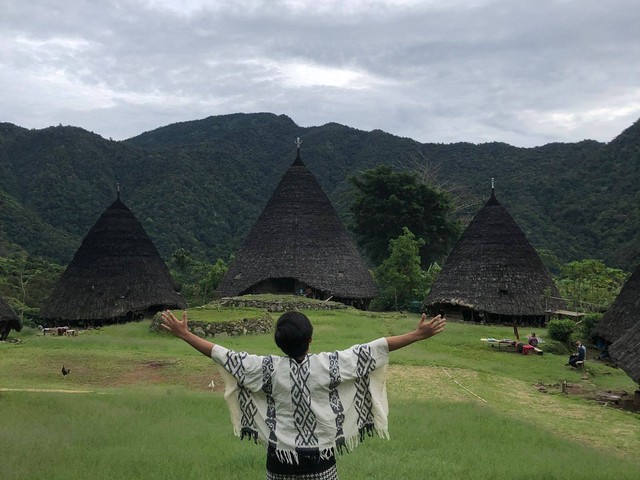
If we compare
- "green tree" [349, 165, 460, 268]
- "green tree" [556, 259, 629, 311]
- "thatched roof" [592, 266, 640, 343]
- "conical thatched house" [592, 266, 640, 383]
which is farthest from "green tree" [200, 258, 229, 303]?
"thatched roof" [592, 266, 640, 343]

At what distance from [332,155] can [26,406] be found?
62173 millimetres

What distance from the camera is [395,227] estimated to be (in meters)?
40.5

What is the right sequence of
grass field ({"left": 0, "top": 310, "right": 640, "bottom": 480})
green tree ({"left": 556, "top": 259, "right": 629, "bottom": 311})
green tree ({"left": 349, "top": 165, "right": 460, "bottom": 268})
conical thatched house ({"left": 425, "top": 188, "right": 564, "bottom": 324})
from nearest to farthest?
grass field ({"left": 0, "top": 310, "right": 640, "bottom": 480}) → conical thatched house ({"left": 425, "top": 188, "right": 564, "bottom": 324}) → green tree ({"left": 556, "top": 259, "right": 629, "bottom": 311}) → green tree ({"left": 349, "top": 165, "right": 460, "bottom": 268})

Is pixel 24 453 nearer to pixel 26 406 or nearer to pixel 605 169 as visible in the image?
pixel 26 406

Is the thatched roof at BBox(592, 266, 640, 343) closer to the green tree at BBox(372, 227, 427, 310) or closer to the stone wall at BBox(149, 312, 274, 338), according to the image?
the stone wall at BBox(149, 312, 274, 338)

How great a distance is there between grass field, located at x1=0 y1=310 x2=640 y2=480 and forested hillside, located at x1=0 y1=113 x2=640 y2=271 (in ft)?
84.7

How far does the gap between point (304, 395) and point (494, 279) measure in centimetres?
2137

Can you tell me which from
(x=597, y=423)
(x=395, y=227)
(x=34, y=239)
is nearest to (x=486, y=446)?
(x=597, y=423)

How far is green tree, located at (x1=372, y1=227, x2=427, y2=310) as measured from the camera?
29.5m

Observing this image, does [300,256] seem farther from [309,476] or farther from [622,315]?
[309,476]

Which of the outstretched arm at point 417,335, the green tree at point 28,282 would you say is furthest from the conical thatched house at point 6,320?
the outstretched arm at point 417,335

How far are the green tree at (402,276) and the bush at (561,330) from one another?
36.6 feet

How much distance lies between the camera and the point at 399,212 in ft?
131

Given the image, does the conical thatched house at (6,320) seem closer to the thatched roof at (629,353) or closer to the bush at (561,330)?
the bush at (561,330)
